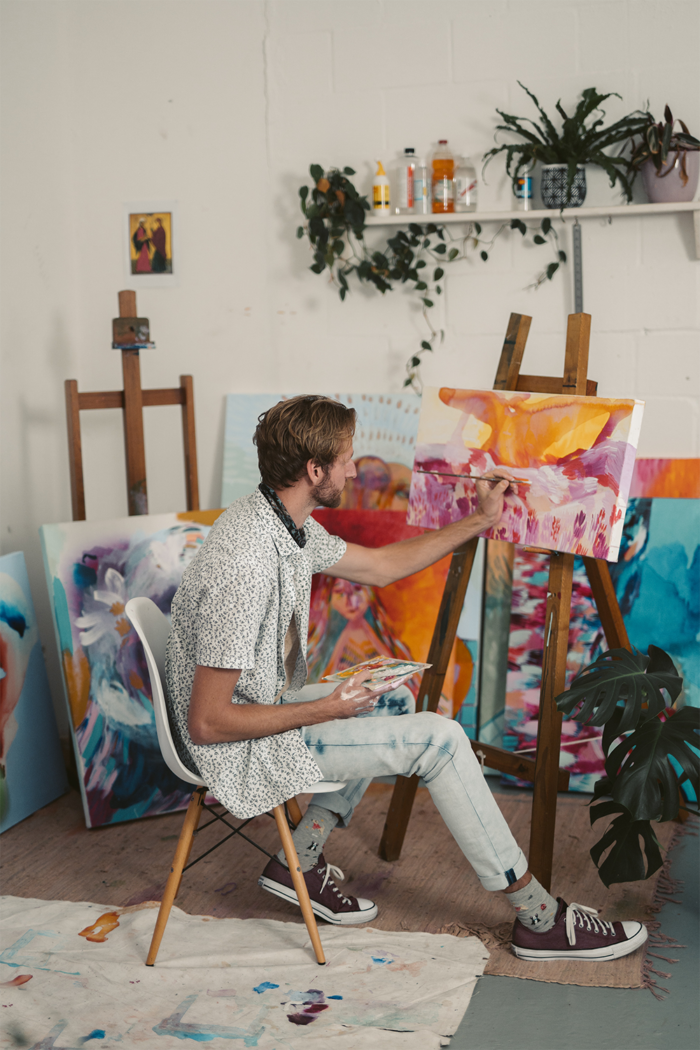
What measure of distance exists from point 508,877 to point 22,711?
149cm

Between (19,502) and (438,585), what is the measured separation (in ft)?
4.45

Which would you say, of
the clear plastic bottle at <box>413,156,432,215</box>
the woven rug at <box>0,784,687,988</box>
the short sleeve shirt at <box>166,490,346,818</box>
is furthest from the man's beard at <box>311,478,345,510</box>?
the clear plastic bottle at <box>413,156,432,215</box>

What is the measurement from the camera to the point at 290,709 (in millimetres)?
1817

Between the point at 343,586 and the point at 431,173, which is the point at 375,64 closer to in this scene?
the point at 431,173

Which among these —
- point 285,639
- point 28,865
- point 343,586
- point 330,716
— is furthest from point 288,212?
point 28,865

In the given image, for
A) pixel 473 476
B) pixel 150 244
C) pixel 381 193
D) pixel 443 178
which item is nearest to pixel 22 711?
pixel 473 476

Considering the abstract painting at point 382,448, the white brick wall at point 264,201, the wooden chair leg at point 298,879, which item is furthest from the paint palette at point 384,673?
the white brick wall at point 264,201

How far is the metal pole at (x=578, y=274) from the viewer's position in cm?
271

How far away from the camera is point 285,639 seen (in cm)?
193

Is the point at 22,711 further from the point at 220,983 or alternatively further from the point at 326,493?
the point at 326,493

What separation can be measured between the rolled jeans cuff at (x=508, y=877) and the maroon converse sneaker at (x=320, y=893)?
35cm

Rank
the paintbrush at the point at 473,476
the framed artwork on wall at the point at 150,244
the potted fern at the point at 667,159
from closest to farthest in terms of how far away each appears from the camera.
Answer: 1. the paintbrush at the point at 473,476
2. the potted fern at the point at 667,159
3. the framed artwork on wall at the point at 150,244

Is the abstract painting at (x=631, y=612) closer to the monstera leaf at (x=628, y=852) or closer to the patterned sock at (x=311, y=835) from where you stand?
the monstera leaf at (x=628, y=852)

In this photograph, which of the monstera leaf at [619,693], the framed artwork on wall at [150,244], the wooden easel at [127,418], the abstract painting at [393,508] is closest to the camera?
the monstera leaf at [619,693]
